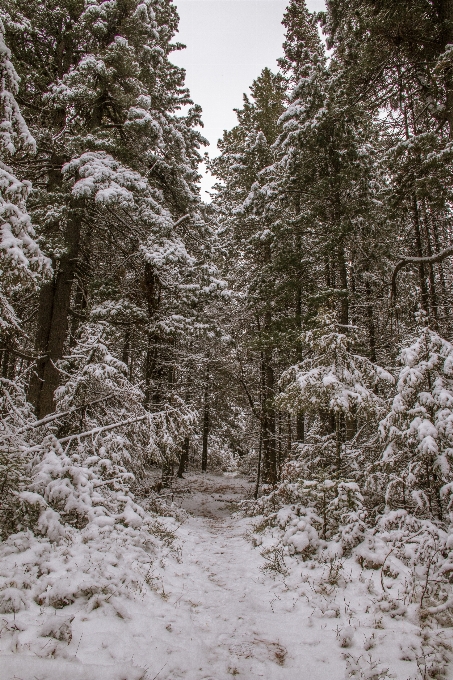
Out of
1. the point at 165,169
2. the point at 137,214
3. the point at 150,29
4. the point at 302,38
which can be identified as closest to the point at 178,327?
the point at 137,214

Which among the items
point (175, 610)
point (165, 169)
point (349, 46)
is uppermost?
point (349, 46)

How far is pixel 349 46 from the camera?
958 cm

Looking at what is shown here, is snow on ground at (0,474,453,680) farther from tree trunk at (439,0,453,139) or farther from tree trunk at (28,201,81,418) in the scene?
tree trunk at (439,0,453,139)

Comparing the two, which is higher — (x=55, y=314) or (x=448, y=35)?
(x=448, y=35)

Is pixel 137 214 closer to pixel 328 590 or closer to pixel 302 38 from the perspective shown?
pixel 302 38

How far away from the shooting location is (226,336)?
42.9 ft

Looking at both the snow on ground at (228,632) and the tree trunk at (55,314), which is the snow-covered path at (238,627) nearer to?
the snow on ground at (228,632)

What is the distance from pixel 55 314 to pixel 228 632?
8.83m

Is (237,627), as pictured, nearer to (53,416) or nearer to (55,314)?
(53,416)

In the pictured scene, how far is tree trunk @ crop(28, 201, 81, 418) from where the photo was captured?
10133 mm

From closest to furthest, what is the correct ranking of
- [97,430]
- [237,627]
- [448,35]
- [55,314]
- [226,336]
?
[237,627]
[448,35]
[97,430]
[55,314]
[226,336]

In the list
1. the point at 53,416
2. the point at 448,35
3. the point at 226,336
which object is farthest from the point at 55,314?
the point at 448,35

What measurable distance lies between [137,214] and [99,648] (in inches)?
417

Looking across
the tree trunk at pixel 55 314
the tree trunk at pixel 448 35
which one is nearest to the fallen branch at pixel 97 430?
the tree trunk at pixel 55 314
